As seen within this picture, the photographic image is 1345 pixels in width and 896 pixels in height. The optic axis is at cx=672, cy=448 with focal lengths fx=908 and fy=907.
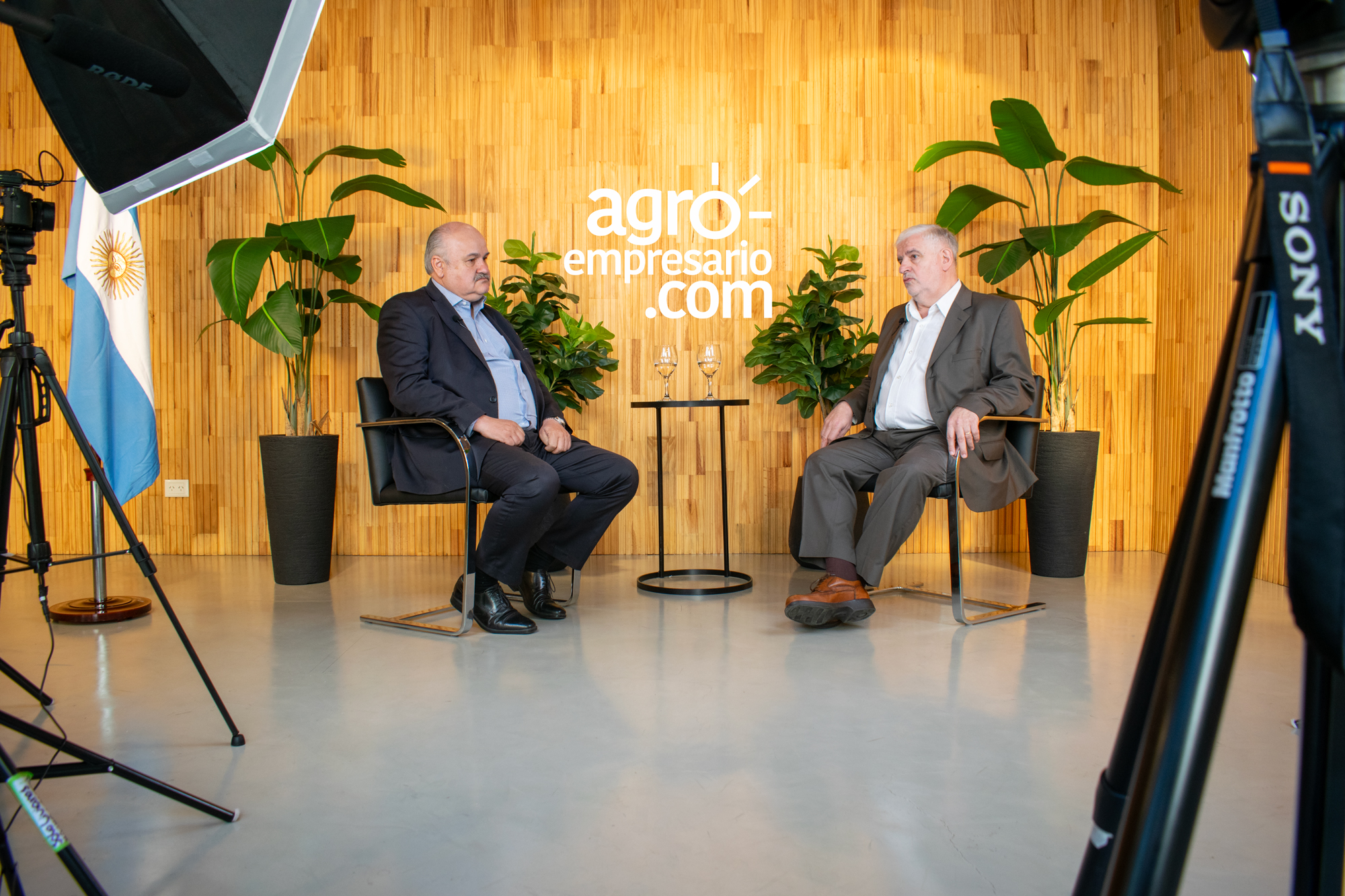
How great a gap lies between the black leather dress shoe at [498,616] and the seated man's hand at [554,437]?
533 millimetres

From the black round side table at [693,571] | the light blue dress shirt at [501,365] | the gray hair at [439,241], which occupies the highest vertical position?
the gray hair at [439,241]

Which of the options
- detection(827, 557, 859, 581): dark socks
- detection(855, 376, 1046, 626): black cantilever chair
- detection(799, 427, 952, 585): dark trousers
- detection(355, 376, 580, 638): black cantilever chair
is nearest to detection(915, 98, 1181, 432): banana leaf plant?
detection(855, 376, 1046, 626): black cantilever chair

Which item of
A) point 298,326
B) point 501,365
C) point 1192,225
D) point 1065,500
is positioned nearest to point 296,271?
point 298,326

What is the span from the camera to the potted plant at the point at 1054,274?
370 cm

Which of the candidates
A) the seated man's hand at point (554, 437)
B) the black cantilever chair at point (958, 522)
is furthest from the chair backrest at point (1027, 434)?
the seated man's hand at point (554, 437)

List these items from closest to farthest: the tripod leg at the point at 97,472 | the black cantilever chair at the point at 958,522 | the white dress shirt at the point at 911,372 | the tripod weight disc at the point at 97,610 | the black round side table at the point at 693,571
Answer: the tripod leg at the point at 97,472, the black cantilever chair at the point at 958,522, the tripod weight disc at the point at 97,610, the white dress shirt at the point at 911,372, the black round side table at the point at 693,571

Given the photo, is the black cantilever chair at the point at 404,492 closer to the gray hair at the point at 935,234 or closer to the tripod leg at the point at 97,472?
the tripod leg at the point at 97,472

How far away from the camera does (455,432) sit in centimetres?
285

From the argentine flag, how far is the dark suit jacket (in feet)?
3.34

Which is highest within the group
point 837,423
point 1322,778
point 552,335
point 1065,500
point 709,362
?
point 552,335

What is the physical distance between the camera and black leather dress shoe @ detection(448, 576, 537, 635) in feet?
9.39

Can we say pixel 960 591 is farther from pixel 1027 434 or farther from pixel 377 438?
pixel 377 438

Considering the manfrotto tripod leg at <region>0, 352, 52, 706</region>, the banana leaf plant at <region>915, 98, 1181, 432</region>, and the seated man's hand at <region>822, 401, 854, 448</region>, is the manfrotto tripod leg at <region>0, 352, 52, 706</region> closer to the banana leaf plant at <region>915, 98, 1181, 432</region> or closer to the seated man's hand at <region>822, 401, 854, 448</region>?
the seated man's hand at <region>822, 401, 854, 448</region>

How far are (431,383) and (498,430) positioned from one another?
291 millimetres
